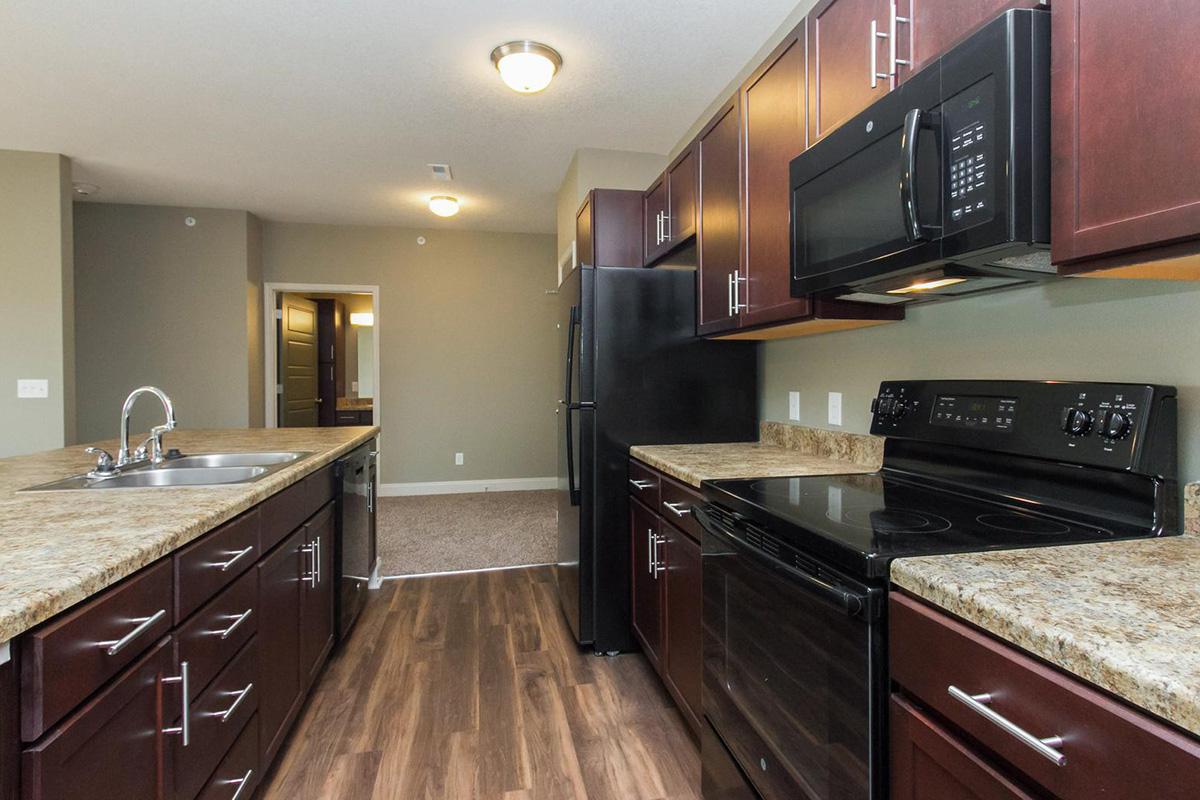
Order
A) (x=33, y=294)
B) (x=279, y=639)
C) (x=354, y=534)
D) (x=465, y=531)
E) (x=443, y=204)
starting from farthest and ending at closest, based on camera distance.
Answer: (x=443, y=204), (x=465, y=531), (x=33, y=294), (x=354, y=534), (x=279, y=639)

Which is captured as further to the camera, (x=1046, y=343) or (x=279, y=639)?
(x=279, y=639)

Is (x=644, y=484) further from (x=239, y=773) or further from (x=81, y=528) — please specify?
(x=81, y=528)

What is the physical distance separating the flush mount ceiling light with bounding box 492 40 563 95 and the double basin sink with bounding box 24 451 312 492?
1.90 meters

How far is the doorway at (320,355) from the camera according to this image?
5.44 metres

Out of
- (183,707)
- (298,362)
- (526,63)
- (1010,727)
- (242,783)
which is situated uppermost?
(526,63)

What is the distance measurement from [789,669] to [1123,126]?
101 cm

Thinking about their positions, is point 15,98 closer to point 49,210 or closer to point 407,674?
point 49,210

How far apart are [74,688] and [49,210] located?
432cm

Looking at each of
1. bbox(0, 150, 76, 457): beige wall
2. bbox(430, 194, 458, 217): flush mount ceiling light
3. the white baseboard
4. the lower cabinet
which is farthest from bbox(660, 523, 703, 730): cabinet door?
bbox(0, 150, 76, 457): beige wall

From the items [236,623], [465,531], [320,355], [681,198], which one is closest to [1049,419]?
[681,198]

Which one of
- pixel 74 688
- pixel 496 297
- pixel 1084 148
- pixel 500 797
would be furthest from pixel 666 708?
pixel 496 297

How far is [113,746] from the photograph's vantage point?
90 cm

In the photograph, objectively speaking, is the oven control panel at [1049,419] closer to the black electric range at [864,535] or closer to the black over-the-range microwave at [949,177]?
the black electric range at [864,535]

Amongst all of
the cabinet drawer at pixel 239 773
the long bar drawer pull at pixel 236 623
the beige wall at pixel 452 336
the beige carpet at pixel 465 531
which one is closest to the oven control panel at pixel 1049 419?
the long bar drawer pull at pixel 236 623
